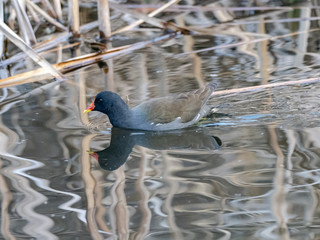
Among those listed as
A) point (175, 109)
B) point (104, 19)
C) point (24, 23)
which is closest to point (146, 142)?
point (175, 109)

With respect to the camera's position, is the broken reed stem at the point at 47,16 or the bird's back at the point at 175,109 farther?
the broken reed stem at the point at 47,16

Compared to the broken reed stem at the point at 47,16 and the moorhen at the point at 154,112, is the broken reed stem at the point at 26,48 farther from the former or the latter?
the broken reed stem at the point at 47,16

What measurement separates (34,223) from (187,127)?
194cm

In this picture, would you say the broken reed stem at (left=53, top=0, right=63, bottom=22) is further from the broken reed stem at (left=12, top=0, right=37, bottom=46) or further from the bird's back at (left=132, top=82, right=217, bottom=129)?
the bird's back at (left=132, top=82, right=217, bottom=129)

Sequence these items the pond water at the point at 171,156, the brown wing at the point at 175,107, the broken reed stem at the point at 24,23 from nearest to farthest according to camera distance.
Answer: the pond water at the point at 171,156
the brown wing at the point at 175,107
the broken reed stem at the point at 24,23

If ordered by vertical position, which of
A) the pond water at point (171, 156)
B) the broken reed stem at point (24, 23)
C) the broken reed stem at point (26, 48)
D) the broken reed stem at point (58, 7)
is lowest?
the pond water at point (171, 156)

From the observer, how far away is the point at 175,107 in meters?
5.12

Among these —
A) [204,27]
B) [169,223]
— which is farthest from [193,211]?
[204,27]

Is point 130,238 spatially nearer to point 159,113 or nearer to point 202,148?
point 202,148

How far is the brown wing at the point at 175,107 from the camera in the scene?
506cm

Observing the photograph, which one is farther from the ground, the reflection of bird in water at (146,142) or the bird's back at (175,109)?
the bird's back at (175,109)

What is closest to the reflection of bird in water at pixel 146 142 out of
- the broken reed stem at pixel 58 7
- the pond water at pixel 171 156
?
the pond water at pixel 171 156

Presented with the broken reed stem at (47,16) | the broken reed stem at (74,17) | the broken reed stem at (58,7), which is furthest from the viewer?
the broken reed stem at (58,7)

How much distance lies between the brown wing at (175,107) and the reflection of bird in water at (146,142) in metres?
0.12
